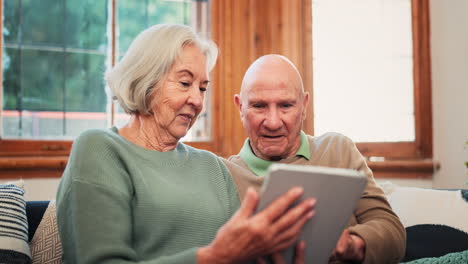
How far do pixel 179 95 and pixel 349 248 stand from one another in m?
0.64

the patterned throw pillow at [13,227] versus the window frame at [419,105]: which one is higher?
the window frame at [419,105]

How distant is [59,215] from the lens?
1.09 meters

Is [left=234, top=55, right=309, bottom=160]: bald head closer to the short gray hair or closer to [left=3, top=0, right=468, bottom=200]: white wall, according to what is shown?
the short gray hair

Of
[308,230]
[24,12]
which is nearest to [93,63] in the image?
[24,12]

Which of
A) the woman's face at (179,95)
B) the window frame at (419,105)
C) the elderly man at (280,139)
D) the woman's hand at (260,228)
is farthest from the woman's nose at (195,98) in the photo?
the window frame at (419,105)

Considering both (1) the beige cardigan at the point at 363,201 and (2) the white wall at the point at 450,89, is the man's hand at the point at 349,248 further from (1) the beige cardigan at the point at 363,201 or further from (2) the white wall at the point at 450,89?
(2) the white wall at the point at 450,89

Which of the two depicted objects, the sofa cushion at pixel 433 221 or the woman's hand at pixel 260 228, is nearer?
the woman's hand at pixel 260 228

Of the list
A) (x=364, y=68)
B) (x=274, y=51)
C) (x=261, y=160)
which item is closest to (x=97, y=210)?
(x=261, y=160)

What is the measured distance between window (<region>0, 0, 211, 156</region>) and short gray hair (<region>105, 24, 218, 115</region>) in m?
1.23

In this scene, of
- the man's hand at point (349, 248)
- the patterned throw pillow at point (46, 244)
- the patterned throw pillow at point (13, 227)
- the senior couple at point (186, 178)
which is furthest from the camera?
the patterned throw pillow at point (46, 244)

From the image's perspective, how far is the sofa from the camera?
4.61ft

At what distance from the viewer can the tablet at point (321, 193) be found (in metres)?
0.77

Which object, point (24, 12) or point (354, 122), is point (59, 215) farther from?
point (354, 122)

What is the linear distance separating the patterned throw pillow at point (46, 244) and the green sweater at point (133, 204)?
324 mm
